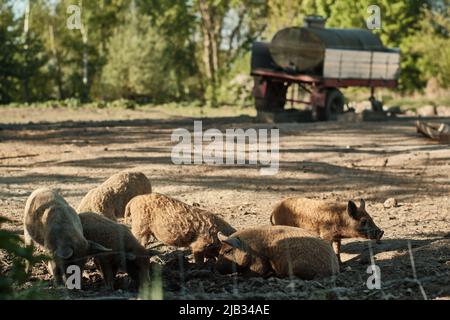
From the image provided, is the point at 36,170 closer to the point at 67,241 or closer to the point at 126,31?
the point at 67,241

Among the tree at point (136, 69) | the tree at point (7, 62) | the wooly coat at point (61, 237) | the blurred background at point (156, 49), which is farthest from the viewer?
the tree at point (136, 69)

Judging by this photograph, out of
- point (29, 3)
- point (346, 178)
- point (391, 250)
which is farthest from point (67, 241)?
point (29, 3)

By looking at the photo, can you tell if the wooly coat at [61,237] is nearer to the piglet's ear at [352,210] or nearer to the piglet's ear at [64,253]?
the piglet's ear at [64,253]

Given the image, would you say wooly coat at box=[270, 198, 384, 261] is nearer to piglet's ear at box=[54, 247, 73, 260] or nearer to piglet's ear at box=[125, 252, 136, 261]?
piglet's ear at box=[125, 252, 136, 261]

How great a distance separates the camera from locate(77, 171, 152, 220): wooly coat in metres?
10.5

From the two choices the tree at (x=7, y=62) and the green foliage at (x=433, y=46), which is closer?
the tree at (x=7, y=62)

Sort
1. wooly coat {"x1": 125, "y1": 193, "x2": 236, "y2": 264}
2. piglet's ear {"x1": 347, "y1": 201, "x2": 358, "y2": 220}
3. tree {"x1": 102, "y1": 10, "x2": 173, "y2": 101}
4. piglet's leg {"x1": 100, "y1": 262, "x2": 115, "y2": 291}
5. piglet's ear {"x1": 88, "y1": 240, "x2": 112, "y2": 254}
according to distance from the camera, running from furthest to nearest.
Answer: tree {"x1": 102, "y1": 10, "x2": 173, "y2": 101} → piglet's ear {"x1": 347, "y1": 201, "x2": 358, "y2": 220} → wooly coat {"x1": 125, "y1": 193, "x2": 236, "y2": 264} → piglet's leg {"x1": 100, "y1": 262, "x2": 115, "y2": 291} → piglet's ear {"x1": 88, "y1": 240, "x2": 112, "y2": 254}

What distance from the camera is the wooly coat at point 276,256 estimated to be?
8141mm

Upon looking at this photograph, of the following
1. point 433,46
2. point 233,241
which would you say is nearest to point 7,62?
point 433,46

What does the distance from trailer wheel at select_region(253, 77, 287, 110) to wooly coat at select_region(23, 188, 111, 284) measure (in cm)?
1835

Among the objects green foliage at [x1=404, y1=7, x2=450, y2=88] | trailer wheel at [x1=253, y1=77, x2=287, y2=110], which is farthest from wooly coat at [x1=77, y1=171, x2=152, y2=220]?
green foliage at [x1=404, y1=7, x2=450, y2=88]

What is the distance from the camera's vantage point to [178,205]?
367 inches

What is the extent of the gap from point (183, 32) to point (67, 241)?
46820mm

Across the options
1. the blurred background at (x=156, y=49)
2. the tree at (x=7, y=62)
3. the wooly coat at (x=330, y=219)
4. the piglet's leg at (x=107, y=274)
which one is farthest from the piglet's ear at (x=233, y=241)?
the tree at (x=7, y=62)
